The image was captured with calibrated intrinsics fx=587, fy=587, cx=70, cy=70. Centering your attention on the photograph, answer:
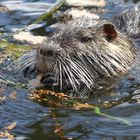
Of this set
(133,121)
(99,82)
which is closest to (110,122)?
(133,121)

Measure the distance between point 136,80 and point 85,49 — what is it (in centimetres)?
65

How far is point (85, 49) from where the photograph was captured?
6.04 m

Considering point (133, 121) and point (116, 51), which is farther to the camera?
point (116, 51)

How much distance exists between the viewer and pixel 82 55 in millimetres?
5977

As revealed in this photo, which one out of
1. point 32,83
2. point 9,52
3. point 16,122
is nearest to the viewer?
point 16,122

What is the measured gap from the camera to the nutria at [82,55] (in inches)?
224

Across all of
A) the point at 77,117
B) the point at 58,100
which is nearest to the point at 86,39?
the point at 58,100

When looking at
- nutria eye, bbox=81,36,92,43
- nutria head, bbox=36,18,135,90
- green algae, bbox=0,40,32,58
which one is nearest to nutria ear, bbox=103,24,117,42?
nutria head, bbox=36,18,135,90

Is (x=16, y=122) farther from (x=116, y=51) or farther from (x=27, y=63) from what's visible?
(x=116, y=51)

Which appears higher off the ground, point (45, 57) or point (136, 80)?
point (45, 57)

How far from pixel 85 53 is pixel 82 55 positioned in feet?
0.16

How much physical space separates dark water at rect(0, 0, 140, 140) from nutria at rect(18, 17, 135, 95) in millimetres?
192

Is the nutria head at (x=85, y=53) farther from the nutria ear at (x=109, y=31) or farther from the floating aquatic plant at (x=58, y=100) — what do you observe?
the floating aquatic plant at (x=58, y=100)

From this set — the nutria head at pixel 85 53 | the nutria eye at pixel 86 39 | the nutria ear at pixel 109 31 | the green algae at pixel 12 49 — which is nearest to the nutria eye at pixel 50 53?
the nutria head at pixel 85 53
